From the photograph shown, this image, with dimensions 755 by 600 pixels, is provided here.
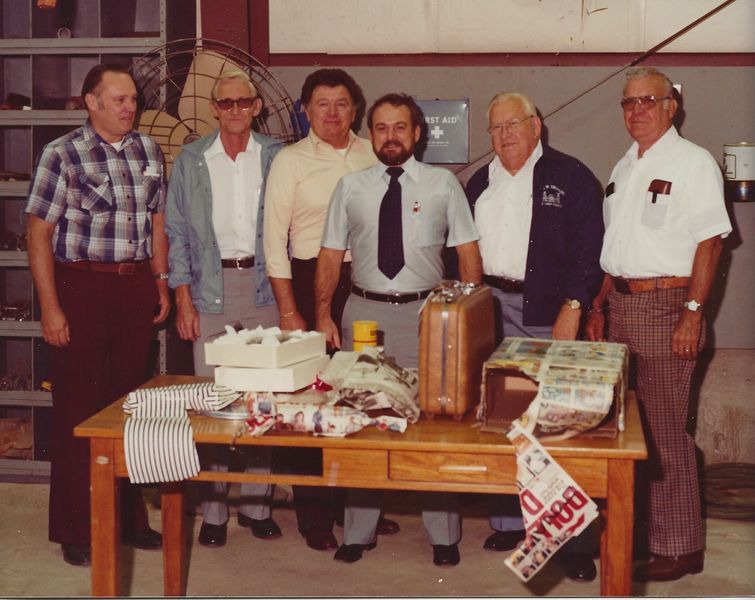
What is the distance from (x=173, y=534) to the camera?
12.4 ft

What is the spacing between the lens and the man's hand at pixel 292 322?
14.5 feet

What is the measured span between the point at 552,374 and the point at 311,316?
6.31 ft

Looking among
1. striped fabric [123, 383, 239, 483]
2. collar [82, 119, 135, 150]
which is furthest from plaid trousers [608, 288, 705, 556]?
collar [82, 119, 135, 150]

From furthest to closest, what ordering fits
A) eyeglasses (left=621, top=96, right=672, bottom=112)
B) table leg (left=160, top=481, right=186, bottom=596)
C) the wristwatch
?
eyeglasses (left=621, top=96, right=672, bottom=112) → the wristwatch → table leg (left=160, top=481, right=186, bottom=596)

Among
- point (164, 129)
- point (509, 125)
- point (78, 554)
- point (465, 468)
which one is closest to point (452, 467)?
point (465, 468)

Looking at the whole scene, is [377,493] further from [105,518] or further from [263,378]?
[105,518]

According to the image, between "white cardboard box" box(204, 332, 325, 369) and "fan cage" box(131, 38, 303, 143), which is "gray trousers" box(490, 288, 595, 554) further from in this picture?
"fan cage" box(131, 38, 303, 143)

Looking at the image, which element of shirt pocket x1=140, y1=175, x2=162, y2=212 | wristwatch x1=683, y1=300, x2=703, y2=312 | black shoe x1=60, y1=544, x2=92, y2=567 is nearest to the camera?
wristwatch x1=683, y1=300, x2=703, y2=312

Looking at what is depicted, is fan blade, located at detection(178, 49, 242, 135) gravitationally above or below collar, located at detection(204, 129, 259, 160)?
above

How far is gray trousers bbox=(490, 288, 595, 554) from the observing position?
4.15m

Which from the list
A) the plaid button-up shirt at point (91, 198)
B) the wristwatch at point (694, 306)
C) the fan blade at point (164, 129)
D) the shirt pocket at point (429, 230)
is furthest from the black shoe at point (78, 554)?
the wristwatch at point (694, 306)

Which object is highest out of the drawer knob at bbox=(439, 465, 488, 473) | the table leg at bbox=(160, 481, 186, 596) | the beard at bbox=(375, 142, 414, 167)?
the beard at bbox=(375, 142, 414, 167)

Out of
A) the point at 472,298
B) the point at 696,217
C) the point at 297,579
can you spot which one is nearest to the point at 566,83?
the point at 696,217

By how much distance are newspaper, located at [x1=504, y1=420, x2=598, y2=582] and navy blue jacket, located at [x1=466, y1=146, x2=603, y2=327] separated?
1.49 metres
